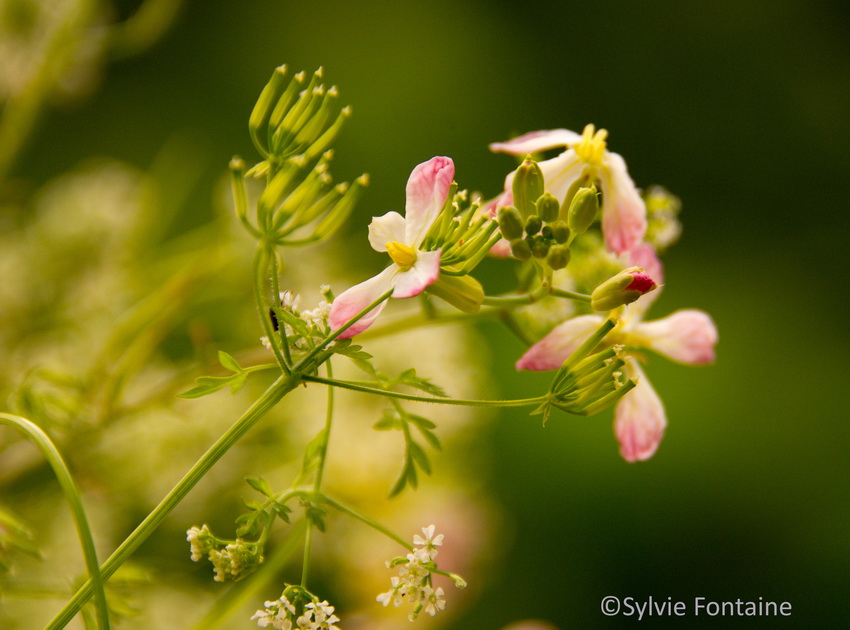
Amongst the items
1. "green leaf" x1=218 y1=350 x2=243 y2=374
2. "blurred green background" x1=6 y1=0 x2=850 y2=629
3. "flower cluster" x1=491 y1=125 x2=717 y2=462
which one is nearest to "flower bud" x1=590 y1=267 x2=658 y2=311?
"flower cluster" x1=491 y1=125 x2=717 y2=462

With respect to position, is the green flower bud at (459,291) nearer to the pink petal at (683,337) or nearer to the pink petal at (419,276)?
the pink petal at (419,276)

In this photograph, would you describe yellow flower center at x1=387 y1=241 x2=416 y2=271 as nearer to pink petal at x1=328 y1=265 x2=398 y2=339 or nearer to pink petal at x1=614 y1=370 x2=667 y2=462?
pink petal at x1=328 y1=265 x2=398 y2=339

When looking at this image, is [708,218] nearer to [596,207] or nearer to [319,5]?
[319,5]

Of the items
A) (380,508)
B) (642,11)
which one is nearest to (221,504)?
(380,508)

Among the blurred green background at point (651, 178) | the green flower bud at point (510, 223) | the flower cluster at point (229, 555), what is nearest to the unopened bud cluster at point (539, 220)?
the green flower bud at point (510, 223)

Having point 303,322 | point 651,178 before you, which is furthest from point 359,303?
point 651,178

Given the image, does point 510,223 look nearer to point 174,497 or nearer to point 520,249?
point 520,249
